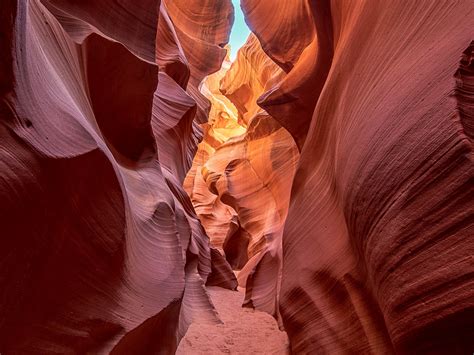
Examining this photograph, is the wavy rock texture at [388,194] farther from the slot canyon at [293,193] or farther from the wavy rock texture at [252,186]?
the wavy rock texture at [252,186]

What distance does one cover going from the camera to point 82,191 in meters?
1.83

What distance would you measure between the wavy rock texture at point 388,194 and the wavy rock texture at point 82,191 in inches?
36.4

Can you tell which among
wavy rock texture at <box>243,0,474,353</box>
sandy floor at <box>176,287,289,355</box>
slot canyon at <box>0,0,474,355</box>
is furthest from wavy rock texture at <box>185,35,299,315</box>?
wavy rock texture at <box>243,0,474,353</box>

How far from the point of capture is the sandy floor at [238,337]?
3.18 m

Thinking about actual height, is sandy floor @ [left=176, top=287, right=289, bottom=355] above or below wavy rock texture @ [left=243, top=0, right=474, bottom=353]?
below

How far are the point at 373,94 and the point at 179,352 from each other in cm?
227

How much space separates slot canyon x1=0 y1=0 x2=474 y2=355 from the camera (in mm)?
1342

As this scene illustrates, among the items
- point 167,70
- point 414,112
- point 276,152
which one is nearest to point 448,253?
point 414,112

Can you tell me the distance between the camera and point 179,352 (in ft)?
10.2

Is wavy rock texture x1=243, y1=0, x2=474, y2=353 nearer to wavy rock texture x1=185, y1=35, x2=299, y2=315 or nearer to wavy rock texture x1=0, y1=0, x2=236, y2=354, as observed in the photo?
wavy rock texture x1=0, y1=0, x2=236, y2=354

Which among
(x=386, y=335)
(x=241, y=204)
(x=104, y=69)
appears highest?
(x=104, y=69)

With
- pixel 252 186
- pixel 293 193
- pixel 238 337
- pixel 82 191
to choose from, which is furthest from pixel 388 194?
pixel 252 186

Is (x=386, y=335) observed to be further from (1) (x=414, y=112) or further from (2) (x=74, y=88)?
(2) (x=74, y=88)

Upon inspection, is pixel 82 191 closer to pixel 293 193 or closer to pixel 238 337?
pixel 293 193
